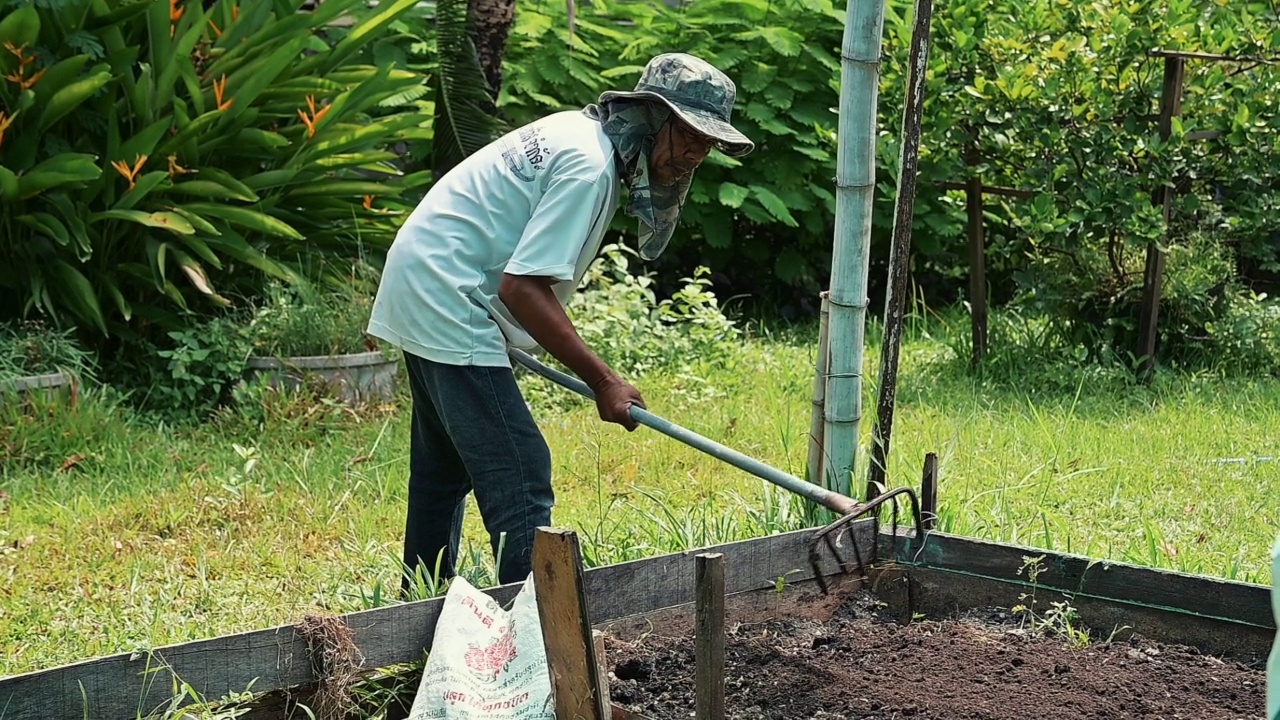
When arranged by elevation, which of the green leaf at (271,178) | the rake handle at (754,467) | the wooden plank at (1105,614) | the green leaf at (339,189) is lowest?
the wooden plank at (1105,614)

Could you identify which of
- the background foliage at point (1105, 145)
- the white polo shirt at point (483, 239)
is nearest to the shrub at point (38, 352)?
the white polo shirt at point (483, 239)

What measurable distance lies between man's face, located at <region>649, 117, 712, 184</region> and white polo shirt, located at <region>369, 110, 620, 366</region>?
0.39 ft

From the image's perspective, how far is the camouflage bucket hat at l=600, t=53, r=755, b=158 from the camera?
3.36 m

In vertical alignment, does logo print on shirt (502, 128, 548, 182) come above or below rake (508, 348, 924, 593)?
above

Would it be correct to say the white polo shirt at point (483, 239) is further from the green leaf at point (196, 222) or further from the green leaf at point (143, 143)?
the green leaf at point (143, 143)

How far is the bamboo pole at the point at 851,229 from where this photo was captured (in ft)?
12.3

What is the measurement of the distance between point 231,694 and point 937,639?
162 centimetres

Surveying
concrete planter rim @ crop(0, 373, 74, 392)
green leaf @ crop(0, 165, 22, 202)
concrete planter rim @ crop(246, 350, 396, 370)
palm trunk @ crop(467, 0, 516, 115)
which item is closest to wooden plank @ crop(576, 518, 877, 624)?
concrete planter rim @ crop(246, 350, 396, 370)

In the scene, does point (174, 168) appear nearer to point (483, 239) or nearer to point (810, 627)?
point (483, 239)

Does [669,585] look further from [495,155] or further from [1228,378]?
[1228,378]

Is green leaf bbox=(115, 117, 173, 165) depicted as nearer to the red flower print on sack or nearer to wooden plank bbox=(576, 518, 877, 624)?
wooden plank bbox=(576, 518, 877, 624)

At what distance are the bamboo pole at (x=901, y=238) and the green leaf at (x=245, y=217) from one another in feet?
11.4

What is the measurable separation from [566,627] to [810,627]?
107 centimetres

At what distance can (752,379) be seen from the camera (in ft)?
23.4
